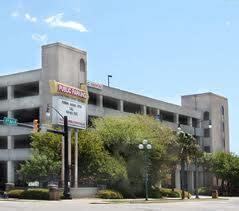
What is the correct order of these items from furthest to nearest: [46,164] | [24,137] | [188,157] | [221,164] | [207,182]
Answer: [207,182], [221,164], [24,137], [188,157], [46,164]

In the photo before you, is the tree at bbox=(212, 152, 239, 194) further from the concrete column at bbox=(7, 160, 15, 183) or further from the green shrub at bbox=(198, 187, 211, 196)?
the concrete column at bbox=(7, 160, 15, 183)

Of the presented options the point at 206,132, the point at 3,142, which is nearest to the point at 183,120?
the point at 206,132

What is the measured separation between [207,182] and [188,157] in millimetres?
42795

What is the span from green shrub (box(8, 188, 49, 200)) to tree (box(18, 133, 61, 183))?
3458 millimetres

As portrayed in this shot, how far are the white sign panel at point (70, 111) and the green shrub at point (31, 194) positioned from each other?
6727 mm

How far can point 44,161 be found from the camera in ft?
181

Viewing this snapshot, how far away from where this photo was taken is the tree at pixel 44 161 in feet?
181

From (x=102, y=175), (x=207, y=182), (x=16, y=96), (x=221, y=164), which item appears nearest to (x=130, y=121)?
(x=102, y=175)

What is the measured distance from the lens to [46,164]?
55.2 m

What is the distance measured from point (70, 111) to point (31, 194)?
9.15 meters

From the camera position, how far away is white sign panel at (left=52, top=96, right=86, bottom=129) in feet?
173

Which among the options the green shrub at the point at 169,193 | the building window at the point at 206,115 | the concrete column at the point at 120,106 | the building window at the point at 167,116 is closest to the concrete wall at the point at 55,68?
the concrete column at the point at 120,106

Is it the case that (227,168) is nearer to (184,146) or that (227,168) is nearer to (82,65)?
(184,146)

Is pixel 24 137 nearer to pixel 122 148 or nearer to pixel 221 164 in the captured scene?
pixel 122 148
